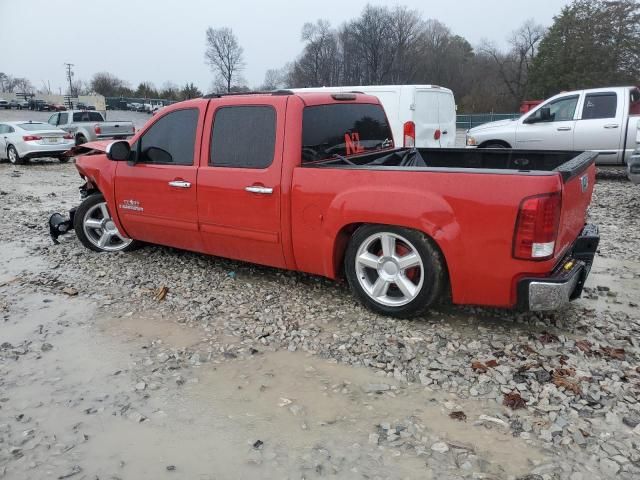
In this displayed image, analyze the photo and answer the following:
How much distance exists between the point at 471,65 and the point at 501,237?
78.1 m

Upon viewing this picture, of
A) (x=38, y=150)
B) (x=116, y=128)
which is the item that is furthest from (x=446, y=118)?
(x=116, y=128)

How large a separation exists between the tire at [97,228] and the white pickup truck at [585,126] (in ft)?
27.9

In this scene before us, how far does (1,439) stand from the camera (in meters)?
2.81

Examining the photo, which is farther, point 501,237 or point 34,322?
point 34,322

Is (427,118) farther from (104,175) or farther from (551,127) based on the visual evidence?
(104,175)

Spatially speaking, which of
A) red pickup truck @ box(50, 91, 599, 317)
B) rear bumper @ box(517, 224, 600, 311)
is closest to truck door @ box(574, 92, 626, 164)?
red pickup truck @ box(50, 91, 599, 317)

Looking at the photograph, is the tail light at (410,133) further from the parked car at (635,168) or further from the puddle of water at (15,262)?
the puddle of water at (15,262)

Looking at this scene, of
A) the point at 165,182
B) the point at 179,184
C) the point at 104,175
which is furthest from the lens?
the point at 104,175

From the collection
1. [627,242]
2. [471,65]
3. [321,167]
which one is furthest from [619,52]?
[321,167]

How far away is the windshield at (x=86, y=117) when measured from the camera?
21.2 meters

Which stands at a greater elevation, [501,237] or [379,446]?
[501,237]

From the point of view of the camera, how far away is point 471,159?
5.18 m

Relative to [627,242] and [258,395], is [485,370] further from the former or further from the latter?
[627,242]

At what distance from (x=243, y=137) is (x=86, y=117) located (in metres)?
19.8
